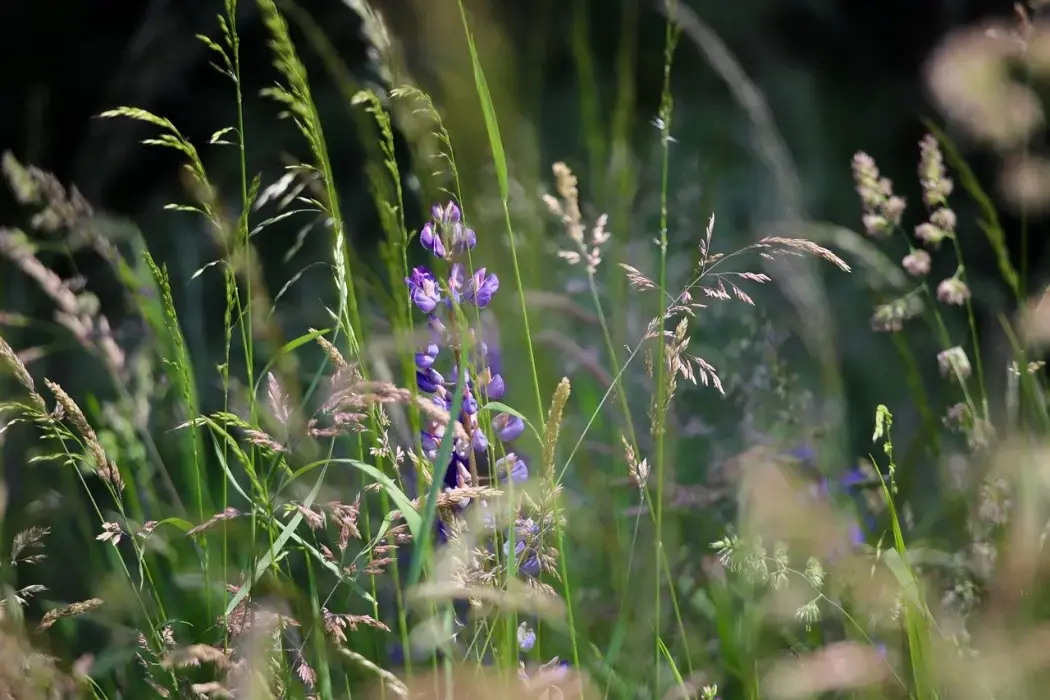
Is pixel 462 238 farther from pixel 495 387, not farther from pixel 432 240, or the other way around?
pixel 495 387

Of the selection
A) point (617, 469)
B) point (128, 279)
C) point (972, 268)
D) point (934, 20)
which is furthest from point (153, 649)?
point (934, 20)

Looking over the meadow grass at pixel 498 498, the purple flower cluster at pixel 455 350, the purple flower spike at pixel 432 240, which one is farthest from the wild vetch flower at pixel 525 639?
the purple flower spike at pixel 432 240

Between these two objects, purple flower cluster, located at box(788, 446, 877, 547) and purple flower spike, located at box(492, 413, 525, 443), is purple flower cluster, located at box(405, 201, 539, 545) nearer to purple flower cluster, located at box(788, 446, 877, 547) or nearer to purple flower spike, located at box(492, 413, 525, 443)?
purple flower spike, located at box(492, 413, 525, 443)

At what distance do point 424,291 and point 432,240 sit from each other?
57 millimetres

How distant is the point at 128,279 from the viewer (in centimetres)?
137

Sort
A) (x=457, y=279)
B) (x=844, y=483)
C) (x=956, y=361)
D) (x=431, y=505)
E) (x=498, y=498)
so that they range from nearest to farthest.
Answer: (x=431, y=505) < (x=498, y=498) < (x=457, y=279) < (x=956, y=361) < (x=844, y=483)

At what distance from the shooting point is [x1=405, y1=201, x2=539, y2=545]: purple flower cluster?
0.99 m

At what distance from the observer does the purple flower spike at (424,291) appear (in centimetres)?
107

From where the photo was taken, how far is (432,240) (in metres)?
1.05

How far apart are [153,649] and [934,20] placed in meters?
2.79

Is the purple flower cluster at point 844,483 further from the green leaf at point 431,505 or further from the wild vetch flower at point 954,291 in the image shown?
the green leaf at point 431,505

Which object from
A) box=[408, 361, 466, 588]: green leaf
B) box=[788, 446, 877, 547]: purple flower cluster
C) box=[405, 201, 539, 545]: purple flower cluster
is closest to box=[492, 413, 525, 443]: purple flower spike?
box=[405, 201, 539, 545]: purple flower cluster

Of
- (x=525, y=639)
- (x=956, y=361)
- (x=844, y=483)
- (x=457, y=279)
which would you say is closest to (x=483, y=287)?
(x=457, y=279)

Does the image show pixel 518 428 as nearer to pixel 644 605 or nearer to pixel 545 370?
pixel 644 605
